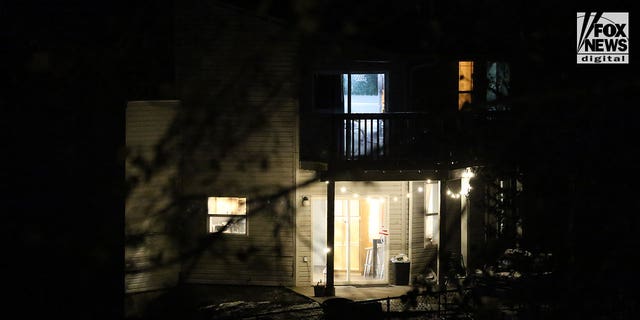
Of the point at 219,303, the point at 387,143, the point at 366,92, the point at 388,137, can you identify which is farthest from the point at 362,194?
the point at 219,303

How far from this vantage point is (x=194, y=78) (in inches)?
659

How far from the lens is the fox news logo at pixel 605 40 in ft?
48.3

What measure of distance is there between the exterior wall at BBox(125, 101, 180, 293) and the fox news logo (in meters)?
9.68

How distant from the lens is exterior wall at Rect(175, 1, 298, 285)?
16594mm

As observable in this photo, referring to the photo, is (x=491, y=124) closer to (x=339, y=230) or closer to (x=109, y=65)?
(x=339, y=230)

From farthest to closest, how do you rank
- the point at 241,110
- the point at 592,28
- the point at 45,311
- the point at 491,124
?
1. the point at 241,110
2. the point at 592,28
3. the point at 45,311
4. the point at 491,124

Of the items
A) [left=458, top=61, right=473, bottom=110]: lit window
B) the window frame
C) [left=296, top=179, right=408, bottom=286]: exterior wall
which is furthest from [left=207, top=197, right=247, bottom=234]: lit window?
[left=458, top=61, right=473, bottom=110]: lit window

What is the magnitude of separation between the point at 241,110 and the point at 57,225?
5.35 metres

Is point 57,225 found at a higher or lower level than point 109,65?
lower

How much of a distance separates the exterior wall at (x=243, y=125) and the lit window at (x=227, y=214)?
0.52 ft

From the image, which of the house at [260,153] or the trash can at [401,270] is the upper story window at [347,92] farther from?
the trash can at [401,270]

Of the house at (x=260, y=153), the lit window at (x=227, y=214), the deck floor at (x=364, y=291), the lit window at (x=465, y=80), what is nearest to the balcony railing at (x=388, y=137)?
the house at (x=260, y=153)

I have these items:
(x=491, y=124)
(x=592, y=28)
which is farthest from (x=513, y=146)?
(x=592, y=28)

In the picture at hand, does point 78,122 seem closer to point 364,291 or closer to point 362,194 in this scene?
point 362,194
